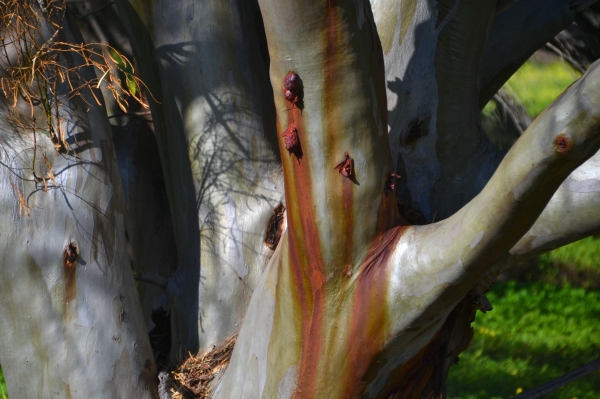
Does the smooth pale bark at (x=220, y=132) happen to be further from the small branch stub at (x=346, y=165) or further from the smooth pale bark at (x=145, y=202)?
the small branch stub at (x=346, y=165)

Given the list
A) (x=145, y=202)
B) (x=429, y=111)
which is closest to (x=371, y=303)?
(x=429, y=111)

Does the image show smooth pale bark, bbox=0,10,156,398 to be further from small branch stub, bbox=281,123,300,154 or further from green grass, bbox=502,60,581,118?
green grass, bbox=502,60,581,118

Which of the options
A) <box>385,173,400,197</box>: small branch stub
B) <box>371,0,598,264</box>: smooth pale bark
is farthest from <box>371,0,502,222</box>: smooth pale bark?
<box>385,173,400,197</box>: small branch stub

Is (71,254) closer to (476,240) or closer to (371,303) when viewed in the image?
(371,303)

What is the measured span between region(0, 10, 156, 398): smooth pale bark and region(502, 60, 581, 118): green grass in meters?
4.05

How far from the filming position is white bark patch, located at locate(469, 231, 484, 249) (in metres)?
1.60

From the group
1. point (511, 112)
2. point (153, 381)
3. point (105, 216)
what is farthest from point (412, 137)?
point (511, 112)

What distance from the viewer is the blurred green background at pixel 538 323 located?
5.34 metres

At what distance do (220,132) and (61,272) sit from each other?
0.78 m

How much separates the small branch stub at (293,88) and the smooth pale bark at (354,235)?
0.02 metres

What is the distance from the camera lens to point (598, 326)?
6387 millimetres

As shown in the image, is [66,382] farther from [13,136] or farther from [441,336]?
[441,336]

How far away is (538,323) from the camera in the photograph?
21.2 feet

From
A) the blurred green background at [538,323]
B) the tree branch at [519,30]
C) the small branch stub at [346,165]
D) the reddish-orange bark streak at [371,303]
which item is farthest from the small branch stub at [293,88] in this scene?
the blurred green background at [538,323]
